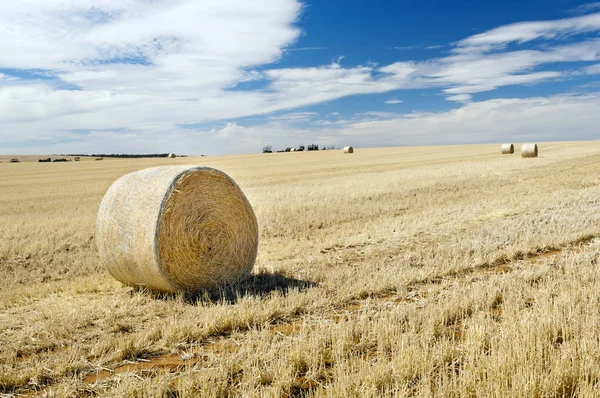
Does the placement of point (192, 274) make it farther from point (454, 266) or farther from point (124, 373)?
point (454, 266)

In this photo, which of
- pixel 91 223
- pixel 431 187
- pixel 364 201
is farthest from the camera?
pixel 431 187

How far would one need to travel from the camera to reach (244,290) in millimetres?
→ 6965

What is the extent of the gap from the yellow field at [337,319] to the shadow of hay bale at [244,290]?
4 cm

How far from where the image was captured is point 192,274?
7.04m

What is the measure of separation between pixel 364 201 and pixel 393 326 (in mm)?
10946

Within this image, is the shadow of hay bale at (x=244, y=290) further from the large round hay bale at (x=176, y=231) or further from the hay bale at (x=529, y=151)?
the hay bale at (x=529, y=151)

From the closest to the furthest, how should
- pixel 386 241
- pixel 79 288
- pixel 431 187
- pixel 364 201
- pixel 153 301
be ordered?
pixel 153 301
pixel 79 288
pixel 386 241
pixel 364 201
pixel 431 187

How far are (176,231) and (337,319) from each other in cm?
262

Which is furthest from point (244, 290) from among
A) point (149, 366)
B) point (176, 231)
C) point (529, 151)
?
point (529, 151)

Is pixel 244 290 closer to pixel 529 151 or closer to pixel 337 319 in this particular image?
pixel 337 319

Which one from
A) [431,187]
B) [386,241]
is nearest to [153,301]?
[386,241]

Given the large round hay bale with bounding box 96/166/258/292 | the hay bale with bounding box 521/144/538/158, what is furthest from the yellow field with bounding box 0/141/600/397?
Result: the hay bale with bounding box 521/144/538/158

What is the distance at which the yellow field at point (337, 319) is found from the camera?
3.97 m

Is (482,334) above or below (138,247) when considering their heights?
below
